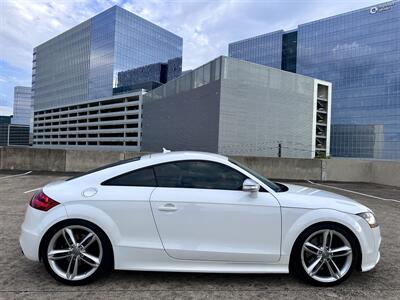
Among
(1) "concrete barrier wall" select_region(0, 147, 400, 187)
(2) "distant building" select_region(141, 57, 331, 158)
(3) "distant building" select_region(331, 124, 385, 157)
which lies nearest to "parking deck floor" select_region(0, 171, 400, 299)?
(1) "concrete barrier wall" select_region(0, 147, 400, 187)

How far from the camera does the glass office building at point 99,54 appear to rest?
11356 centimetres

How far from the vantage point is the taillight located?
3.51 metres

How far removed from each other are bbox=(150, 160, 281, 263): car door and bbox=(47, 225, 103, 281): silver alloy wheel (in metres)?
0.71

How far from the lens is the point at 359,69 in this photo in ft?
313

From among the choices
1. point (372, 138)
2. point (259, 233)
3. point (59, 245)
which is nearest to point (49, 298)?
point (59, 245)

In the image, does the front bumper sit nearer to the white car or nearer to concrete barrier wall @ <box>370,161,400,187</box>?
the white car

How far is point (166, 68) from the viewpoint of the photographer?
12719 cm

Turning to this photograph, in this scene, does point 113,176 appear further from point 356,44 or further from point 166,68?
point 166,68

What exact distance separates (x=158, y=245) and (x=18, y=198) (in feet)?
20.6

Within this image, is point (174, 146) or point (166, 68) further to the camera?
point (166, 68)

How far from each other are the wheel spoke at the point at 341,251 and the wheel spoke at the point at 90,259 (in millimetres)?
2466

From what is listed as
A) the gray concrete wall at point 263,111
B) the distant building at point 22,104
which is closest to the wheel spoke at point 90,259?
the gray concrete wall at point 263,111

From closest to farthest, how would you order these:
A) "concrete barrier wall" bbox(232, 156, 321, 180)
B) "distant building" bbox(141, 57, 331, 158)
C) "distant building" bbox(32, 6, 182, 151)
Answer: "concrete barrier wall" bbox(232, 156, 321, 180) < "distant building" bbox(141, 57, 331, 158) < "distant building" bbox(32, 6, 182, 151)

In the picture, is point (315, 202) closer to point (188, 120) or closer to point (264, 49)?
point (188, 120)
